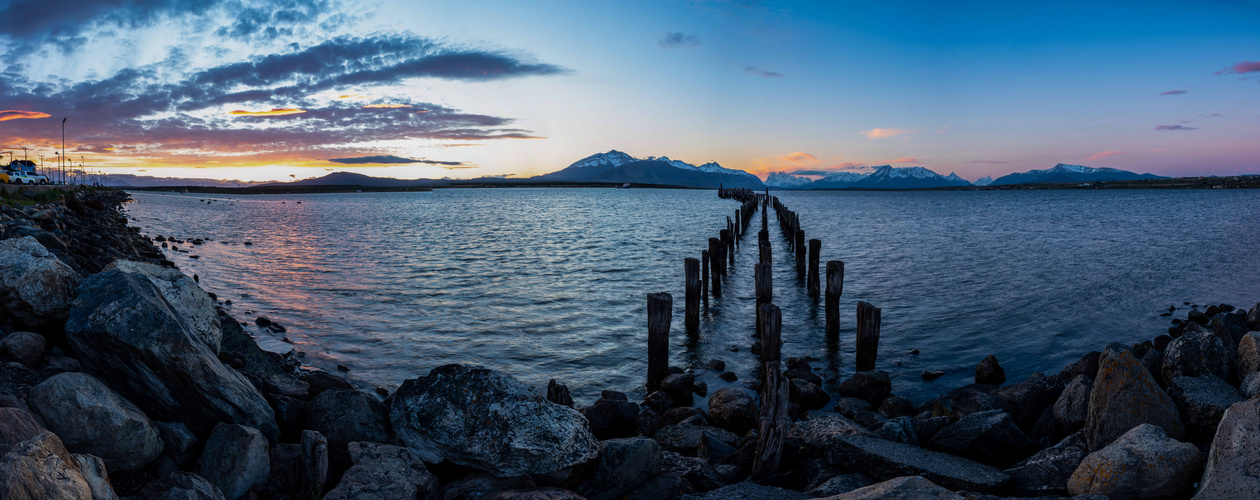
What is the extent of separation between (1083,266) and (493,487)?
3014 cm

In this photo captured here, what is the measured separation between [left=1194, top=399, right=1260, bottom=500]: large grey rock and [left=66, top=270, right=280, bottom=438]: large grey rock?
8.30 meters

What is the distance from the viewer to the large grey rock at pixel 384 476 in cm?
501

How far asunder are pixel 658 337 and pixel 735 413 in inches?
122

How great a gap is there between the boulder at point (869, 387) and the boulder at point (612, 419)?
4.35m

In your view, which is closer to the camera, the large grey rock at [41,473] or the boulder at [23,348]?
the large grey rock at [41,473]

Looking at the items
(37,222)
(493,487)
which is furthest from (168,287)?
(37,222)

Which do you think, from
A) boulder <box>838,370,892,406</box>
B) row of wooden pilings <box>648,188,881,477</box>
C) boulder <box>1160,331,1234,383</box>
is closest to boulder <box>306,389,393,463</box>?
row of wooden pilings <box>648,188,881,477</box>

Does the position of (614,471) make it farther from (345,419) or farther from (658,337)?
(658,337)

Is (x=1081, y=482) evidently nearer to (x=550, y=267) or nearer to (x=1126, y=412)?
(x=1126, y=412)

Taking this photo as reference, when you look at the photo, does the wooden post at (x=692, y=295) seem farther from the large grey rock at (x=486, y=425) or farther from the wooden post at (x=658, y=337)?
the large grey rock at (x=486, y=425)

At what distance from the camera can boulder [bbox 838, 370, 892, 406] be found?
10305mm

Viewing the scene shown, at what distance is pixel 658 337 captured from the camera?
11547 mm

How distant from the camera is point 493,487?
17.8 feet

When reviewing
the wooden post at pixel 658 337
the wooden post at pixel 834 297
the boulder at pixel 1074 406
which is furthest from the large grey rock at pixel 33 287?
the wooden post at pixel 834 297
